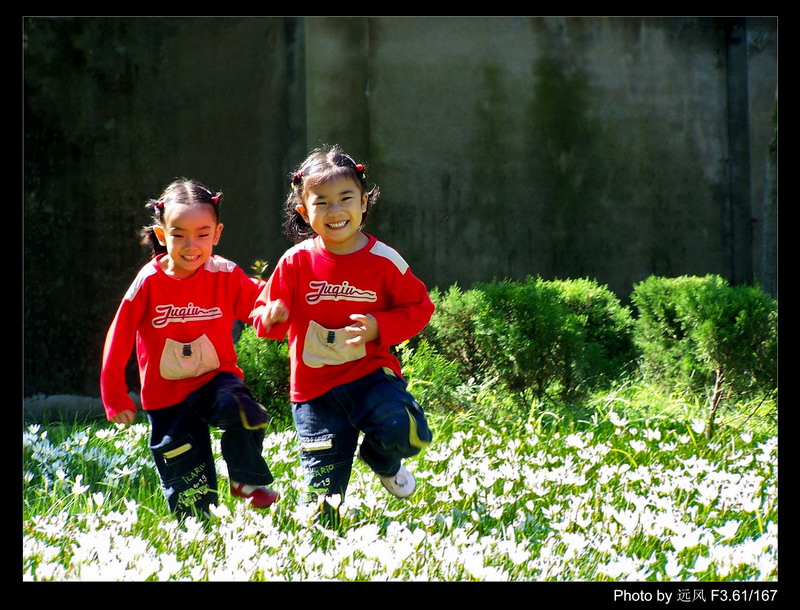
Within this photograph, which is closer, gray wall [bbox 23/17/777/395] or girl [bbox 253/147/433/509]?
girl [bbox 253/147/433/509]

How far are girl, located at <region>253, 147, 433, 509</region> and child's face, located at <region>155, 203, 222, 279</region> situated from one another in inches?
12.9

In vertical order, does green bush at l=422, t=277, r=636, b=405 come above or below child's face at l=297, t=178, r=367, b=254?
below

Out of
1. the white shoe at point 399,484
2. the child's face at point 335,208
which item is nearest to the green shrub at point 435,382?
the white shoe at point 399,484

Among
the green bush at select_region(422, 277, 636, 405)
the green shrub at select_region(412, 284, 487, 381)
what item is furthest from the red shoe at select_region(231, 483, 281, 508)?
the green shrub at select_region(412, 284, 487, 381)

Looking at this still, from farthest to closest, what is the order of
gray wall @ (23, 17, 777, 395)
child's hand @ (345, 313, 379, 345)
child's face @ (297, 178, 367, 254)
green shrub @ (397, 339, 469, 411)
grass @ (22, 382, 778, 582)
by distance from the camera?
gray wall @ (23, 17, 777, 395)
green shrub @ (397, 339, 469, 411)
child's face @ (297, 178, 367, 254)
child's hand @ (345, 313, 379, 345)
grass @ (22, 382, 778, 582)

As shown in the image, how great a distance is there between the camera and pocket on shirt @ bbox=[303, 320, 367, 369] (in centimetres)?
366

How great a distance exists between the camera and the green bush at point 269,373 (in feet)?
19.7

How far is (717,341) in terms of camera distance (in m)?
5.87

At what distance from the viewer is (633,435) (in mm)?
5320

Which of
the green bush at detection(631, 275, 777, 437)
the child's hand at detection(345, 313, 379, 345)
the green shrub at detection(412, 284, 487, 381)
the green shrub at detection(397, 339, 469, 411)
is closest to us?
the child's hand at detection(345, 313, 379, 345)

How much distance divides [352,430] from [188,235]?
1.06 meters

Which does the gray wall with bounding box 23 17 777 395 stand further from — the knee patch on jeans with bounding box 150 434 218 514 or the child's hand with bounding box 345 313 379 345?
the child's hand with bounding box 345 313 379 345
